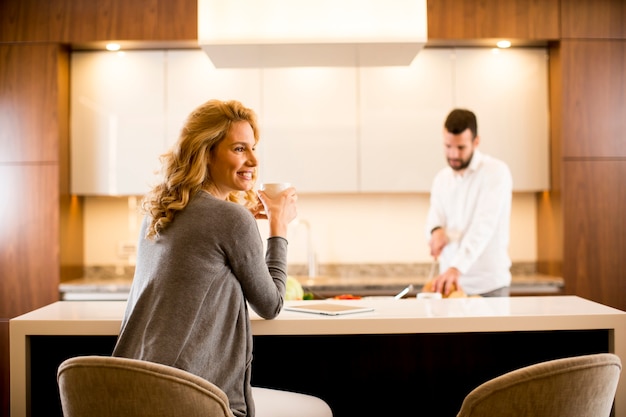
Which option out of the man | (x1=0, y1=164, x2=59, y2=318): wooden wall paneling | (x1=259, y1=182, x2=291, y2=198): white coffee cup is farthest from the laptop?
(x1=0, y1=164, x2=59, y2=318): wooden wall paneling

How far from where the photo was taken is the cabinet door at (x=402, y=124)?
4.15 metres

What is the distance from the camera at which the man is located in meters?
3.40

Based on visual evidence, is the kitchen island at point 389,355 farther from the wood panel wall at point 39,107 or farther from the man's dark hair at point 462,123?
the wood panel wall at point 39,107

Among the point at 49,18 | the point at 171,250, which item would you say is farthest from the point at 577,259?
the point at 49,18

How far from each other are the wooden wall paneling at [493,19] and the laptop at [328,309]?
241 cm

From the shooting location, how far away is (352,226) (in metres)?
4.54

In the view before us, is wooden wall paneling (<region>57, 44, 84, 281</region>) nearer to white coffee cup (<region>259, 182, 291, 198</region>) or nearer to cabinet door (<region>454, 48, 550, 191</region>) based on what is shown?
cabinet door (<region>454, 48, 550, 191</region>)

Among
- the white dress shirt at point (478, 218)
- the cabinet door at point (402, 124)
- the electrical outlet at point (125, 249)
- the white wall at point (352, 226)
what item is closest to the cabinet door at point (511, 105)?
the cabinet door at point (402, 124)

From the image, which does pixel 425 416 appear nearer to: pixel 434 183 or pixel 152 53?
pixel 434 183

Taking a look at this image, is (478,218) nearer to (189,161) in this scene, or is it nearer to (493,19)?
(493,19)

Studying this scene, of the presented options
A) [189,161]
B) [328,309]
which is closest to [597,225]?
[328,309]

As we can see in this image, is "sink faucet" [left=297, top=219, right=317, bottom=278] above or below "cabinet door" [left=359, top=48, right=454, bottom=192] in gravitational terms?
below

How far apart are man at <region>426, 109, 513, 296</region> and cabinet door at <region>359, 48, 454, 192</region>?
0.48m

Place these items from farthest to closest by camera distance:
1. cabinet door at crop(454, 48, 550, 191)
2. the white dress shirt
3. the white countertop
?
cabinet door at crop(454, 48, 550, 191)
the white dress shirt
the white countertop
